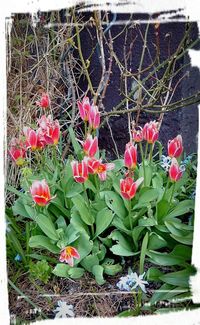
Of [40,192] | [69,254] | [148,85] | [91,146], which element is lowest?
[69,254]

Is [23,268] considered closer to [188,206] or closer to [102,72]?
[188,206]

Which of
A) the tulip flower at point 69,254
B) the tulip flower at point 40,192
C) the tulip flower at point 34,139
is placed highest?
the tulip flower at point 34,139

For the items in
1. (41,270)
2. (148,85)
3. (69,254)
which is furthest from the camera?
(148,85)

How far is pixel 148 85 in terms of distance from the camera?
236 centimetres

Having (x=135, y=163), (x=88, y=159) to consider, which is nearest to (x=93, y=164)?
(x=88, y=159)

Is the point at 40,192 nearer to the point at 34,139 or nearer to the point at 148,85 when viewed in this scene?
the point at 34,139

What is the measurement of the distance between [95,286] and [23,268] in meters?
0.22

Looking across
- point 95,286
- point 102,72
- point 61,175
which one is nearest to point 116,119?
point 102,72

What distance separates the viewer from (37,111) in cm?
227

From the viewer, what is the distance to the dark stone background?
7.14 ft

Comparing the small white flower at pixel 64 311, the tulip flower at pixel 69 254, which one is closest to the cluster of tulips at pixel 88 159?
the tulip flower at pixel 69 254

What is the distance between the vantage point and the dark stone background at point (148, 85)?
218cm

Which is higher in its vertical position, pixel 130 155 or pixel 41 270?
pixel 130 155

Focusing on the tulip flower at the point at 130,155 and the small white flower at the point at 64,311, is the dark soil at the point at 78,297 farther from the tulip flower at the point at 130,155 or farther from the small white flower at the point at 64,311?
the tulip flower at the point at 130,155
